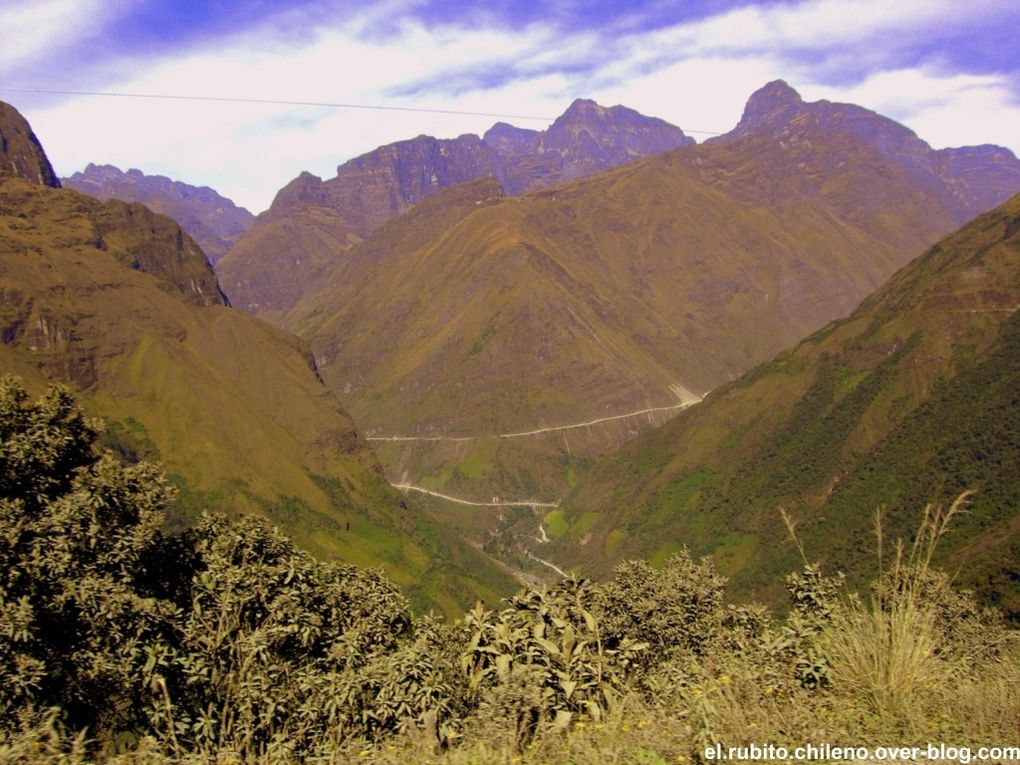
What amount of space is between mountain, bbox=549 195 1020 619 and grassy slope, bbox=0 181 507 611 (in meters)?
31.0

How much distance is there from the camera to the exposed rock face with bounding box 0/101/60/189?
124 meters

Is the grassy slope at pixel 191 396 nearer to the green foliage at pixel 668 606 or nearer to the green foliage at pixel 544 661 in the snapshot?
the green foliage at pixel 668 606

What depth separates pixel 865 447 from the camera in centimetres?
8462

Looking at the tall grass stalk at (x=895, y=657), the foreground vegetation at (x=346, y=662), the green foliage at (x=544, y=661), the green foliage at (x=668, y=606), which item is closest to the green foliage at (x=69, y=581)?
the foreground vegetation at (x=346, y=662)

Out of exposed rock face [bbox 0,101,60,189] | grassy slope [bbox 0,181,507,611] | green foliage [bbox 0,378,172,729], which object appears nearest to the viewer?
green foliage [bbox 0,378,172,729]

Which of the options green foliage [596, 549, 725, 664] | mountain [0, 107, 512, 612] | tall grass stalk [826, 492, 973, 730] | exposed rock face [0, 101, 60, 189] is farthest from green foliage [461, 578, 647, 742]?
exposed rock face [0, 101, 60, 189]

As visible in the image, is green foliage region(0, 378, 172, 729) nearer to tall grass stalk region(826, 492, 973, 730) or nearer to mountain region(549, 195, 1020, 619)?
tall grass stalk region(826, 492, 973, 730)

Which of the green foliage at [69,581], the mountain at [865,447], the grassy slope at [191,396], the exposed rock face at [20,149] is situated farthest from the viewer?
the exposed rock face at [20,149]

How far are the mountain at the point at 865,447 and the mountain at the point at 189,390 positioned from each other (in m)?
30.6

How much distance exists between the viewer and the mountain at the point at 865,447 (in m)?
66.3

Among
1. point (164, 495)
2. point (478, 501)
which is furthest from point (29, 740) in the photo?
point (478, 501)

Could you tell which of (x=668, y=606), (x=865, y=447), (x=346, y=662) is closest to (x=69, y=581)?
(x=346, y=662)

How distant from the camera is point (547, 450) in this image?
165375 millimetres

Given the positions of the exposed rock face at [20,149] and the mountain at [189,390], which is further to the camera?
the exposed rock face at [20,149]
